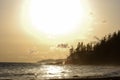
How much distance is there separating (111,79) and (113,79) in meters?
0.31

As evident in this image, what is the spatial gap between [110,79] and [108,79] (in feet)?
1.25

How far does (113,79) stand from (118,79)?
2.24 feet

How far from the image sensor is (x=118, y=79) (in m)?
45.2

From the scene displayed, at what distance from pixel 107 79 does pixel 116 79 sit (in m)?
1.26

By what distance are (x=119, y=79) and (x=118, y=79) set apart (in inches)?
7.6

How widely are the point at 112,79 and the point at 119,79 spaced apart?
962 millimetres

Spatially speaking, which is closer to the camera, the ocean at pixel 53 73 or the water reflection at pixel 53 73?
the ocean at pixel 53 73

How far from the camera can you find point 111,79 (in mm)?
45531

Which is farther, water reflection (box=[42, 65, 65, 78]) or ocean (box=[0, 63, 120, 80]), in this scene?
water reflection (box=[42, 65, 65, 78])

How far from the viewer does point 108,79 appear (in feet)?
150

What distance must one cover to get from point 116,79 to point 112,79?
548 mm

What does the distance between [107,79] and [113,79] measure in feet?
2.80

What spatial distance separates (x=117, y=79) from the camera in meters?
45.3

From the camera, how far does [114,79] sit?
45312 mm
